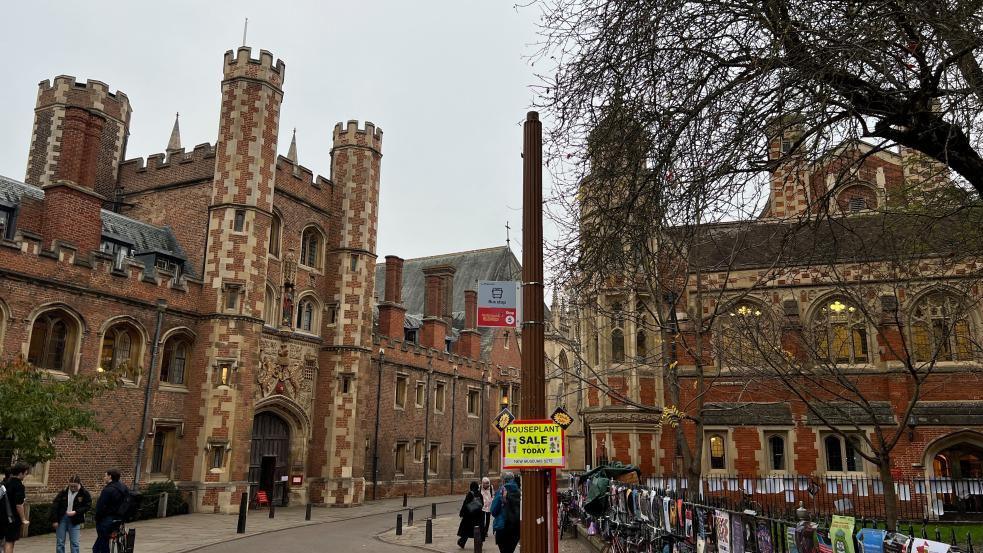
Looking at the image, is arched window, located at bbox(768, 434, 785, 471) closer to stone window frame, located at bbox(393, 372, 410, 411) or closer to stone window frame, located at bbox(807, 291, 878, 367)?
stone window frame, located at bbox(807, 291, 878, 367)

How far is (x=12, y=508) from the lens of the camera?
1048 centimetres

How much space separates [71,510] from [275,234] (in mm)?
15859

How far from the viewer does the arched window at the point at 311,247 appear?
2780 centimetres

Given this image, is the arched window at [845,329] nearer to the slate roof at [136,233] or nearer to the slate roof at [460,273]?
the slate roof at [136,233]

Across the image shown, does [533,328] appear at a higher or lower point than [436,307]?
lower

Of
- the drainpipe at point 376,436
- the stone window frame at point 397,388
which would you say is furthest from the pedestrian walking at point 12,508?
the stone window frame at point 397,388

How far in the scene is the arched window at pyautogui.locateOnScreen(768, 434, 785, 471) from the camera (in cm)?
2136

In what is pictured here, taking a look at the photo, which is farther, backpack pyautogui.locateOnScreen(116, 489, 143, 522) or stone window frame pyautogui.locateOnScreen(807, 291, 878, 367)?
stone window frame pyautogui.locateOnScreen(807, 291, 878, 367)

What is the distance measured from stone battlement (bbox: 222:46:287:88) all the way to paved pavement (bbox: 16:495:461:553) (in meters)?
14.5

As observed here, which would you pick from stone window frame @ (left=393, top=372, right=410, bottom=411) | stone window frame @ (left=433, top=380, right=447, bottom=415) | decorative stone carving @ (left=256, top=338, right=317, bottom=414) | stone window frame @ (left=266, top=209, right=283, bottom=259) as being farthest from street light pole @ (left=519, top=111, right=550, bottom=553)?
stone window frame @ (left=433, top=380, right=447, bottom=415)

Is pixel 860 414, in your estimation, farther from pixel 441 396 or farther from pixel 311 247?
pixel 441 396

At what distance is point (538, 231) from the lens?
7.11m

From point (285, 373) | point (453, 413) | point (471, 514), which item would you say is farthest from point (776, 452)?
point (453, 413)

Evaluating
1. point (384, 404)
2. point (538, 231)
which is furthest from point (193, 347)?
point (538, 231)
